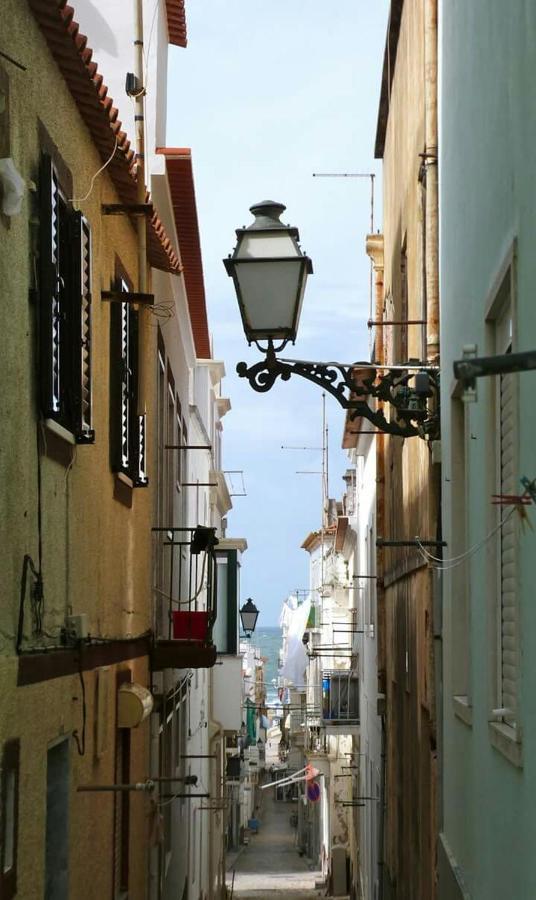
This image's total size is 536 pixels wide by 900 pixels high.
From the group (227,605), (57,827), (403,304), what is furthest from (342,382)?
(227,605)

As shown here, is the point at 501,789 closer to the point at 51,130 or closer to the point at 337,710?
the point at 51,130

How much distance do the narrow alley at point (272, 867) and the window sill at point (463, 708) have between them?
1004 inches

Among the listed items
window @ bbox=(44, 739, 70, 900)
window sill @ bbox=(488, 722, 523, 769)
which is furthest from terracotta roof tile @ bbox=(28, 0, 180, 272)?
window sill @ bbox=(488, 722, 523, 769)

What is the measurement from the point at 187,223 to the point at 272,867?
37504 mm

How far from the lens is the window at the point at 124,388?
1073cm

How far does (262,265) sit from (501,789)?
3.32 meters

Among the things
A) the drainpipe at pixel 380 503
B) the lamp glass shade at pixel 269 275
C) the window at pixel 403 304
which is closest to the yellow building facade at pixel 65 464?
the lamp glass shade at pixel 269 275

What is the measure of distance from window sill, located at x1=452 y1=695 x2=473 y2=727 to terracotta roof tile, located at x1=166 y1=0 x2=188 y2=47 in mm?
11324

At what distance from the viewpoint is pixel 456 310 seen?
29.7ft

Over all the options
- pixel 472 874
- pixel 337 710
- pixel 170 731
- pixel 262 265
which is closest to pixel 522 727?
pixel 472 874

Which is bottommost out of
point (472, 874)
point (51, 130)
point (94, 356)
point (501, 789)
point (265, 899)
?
point (265, 899)

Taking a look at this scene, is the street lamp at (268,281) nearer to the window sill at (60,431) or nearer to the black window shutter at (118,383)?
the window sill at (60,431)

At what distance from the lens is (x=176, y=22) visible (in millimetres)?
17891

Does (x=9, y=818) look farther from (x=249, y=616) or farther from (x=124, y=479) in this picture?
(x=249, y=616)
